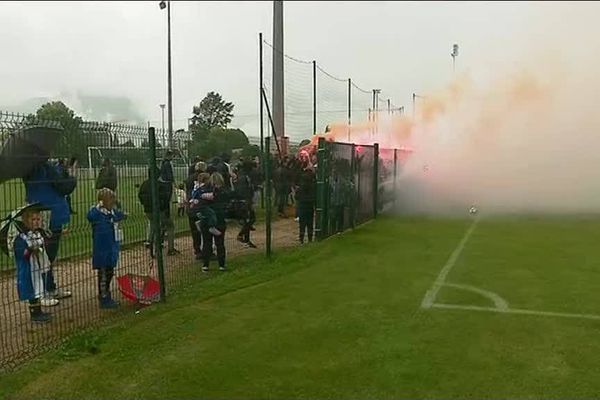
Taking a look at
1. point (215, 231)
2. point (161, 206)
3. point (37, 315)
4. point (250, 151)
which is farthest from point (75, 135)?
point (250, 151)

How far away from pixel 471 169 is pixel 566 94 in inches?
203

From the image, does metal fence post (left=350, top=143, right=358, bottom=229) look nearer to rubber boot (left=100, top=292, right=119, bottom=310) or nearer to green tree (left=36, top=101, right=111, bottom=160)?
rubber boot (left=100, top=292, right=119, bottom=310)

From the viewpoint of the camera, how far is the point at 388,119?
97.7ft

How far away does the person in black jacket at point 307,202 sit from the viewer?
13273mm

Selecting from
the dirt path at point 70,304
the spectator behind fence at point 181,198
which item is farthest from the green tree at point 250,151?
the spectator behind fence at point 181,198

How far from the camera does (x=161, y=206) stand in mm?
9938

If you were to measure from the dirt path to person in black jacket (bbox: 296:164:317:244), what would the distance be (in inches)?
62.3

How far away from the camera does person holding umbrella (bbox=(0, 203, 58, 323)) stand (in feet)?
21.5

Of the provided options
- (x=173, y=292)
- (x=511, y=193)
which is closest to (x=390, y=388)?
(x=173, y=292)

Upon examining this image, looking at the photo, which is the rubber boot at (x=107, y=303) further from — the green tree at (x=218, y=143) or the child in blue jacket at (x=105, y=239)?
the green tree at (x=218, y=143)

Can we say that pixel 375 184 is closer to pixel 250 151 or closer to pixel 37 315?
pixel 250 151

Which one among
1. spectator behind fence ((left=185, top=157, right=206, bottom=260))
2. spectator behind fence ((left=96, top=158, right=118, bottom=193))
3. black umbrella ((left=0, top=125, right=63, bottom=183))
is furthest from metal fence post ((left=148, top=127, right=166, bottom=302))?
spectator behind fence ((left=185, top=157, right=206, bottom=260))

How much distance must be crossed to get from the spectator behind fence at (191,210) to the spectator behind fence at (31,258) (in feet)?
11.5

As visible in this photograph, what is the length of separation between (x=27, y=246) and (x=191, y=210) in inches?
148
